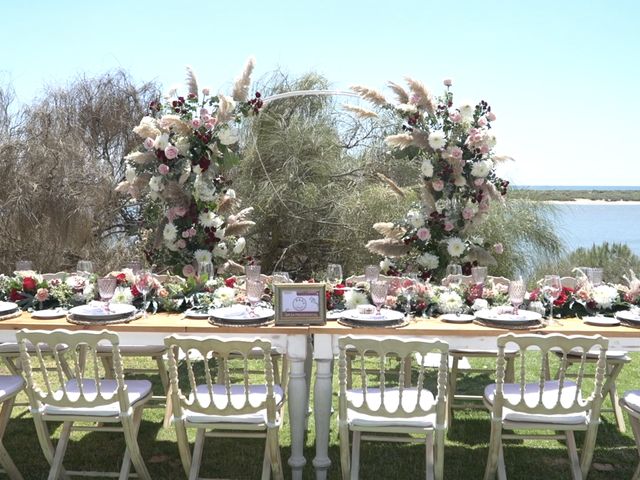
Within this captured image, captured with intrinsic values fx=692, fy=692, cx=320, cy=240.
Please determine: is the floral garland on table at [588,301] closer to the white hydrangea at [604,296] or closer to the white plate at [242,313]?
the white hydrangea at [604,296]

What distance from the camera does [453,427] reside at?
4.71 m

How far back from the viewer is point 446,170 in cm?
635

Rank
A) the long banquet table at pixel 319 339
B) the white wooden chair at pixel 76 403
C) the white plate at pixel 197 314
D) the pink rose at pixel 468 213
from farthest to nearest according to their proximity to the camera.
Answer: the pink rose at pixel 468 213 < the white plate at pixel 197 314 < the long banquet table at pixel 319 339 < the white wooden chair at pixel 76 403

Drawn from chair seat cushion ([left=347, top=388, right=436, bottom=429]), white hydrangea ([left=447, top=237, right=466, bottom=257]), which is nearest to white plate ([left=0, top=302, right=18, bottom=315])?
chair seat cushion ([left=347, top=388, right=436, bottom=429])

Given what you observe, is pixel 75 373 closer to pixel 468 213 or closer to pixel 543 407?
pixel 543 407

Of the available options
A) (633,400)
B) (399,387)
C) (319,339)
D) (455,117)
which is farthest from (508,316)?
(455,117)

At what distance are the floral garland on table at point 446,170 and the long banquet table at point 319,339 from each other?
8.81 ft

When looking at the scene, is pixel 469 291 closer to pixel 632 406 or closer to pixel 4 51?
pixel 632 406

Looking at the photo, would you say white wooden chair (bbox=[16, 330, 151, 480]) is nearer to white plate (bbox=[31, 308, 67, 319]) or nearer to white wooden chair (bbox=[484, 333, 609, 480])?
white plate (bbox=[31, 308, 67, 319])

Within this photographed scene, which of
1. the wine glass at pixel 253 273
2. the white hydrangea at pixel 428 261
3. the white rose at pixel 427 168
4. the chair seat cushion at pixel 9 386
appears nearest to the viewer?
the chair seat cushion at pixel 9 386

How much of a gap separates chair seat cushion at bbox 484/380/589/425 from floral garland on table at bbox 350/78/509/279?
268 cm

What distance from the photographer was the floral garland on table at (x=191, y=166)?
6336 mm

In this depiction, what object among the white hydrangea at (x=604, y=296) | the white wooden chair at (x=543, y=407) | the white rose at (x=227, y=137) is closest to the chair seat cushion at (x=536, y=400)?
the white wooden chair at (x=543, y=407)

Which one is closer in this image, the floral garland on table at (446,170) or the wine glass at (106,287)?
the wine glass at (106,287)
